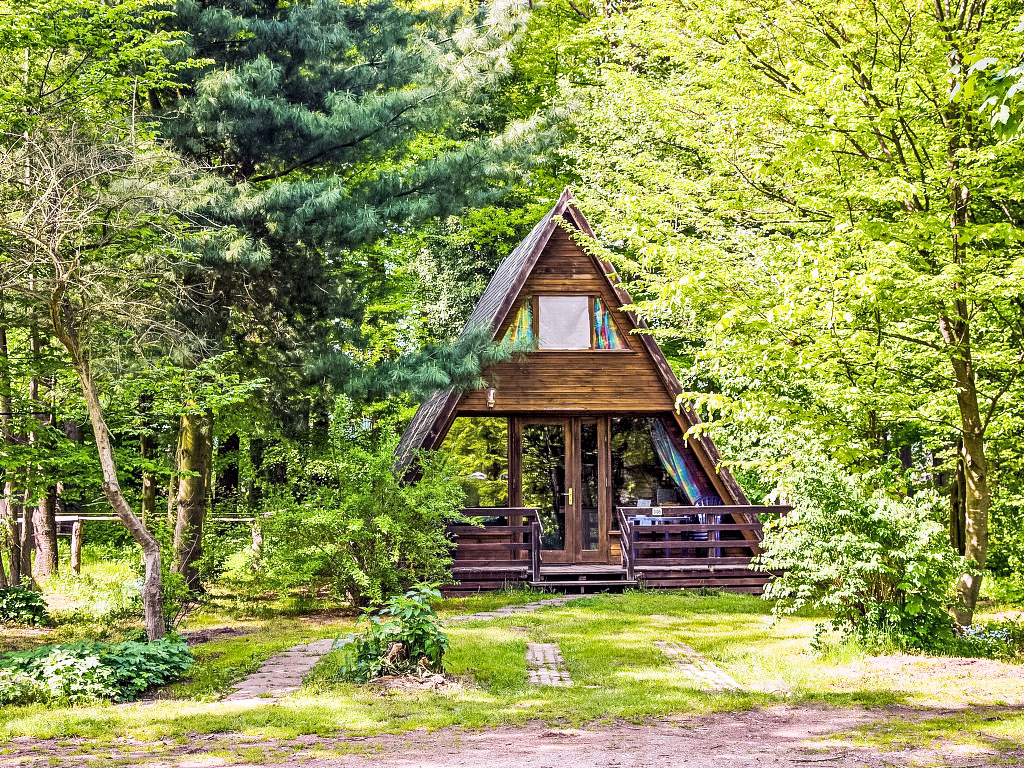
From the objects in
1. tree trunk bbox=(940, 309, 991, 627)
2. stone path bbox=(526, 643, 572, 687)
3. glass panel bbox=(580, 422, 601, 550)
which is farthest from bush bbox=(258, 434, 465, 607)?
tree trunk bbox=(940, 309, 991, 627)

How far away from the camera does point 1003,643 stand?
826 centimetres

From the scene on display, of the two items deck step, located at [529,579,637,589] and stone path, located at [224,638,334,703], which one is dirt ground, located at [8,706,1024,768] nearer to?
stone path, located at [224,638,334,703]

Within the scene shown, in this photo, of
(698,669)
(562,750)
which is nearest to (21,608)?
(698,669)

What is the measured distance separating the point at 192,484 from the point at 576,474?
604cm

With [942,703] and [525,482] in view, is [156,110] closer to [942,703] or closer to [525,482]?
[525,482]

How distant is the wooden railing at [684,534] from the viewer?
1380cm

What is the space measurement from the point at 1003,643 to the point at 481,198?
27.2 feet

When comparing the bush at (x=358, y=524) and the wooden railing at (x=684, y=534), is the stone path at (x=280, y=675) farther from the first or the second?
the wooden railing at (x=684, y=534)

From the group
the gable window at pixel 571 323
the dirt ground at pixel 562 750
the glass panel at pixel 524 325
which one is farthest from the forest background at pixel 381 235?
the dirt ground at pixel 562 750

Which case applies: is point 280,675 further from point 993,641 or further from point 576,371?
point 576,371

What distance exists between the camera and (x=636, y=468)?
595 inches

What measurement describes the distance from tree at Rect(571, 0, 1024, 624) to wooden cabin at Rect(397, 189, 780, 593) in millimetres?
3417

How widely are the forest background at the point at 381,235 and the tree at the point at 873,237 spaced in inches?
1.9

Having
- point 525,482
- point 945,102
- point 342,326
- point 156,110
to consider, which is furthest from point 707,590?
point 156,110
